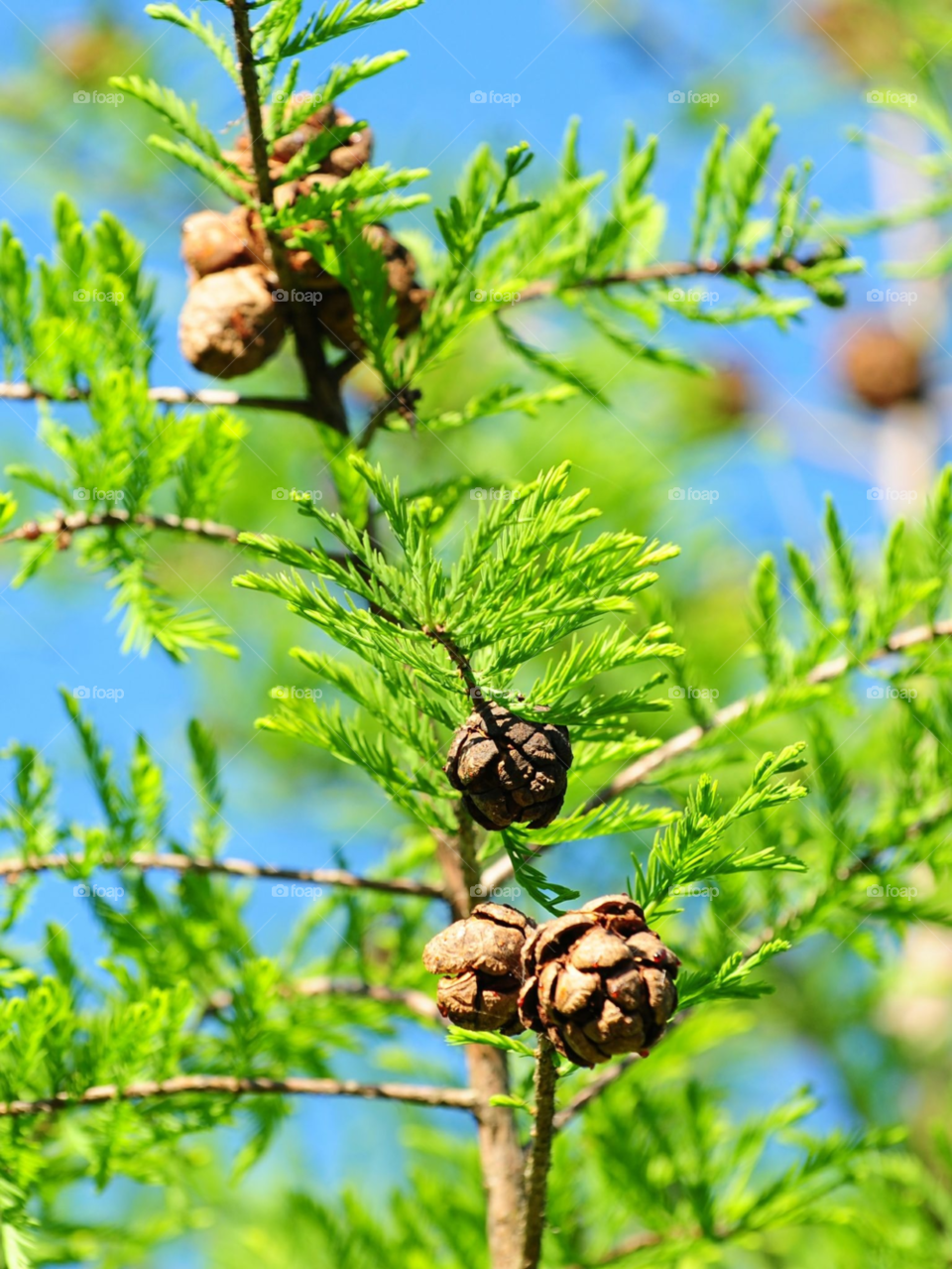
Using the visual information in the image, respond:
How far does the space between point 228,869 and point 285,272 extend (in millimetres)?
633

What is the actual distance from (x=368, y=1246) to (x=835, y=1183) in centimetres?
62

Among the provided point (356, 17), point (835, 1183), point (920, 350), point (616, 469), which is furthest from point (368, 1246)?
point (920, 350)

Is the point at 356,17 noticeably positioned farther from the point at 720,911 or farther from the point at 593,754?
the point at 720,911

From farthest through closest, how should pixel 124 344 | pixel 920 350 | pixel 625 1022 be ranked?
1. pixel 920 350
2. pixel 124 344
3. pixel 625 1022

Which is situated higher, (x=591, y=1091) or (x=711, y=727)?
(x=711, y=727)

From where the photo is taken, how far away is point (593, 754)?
3.76ft
